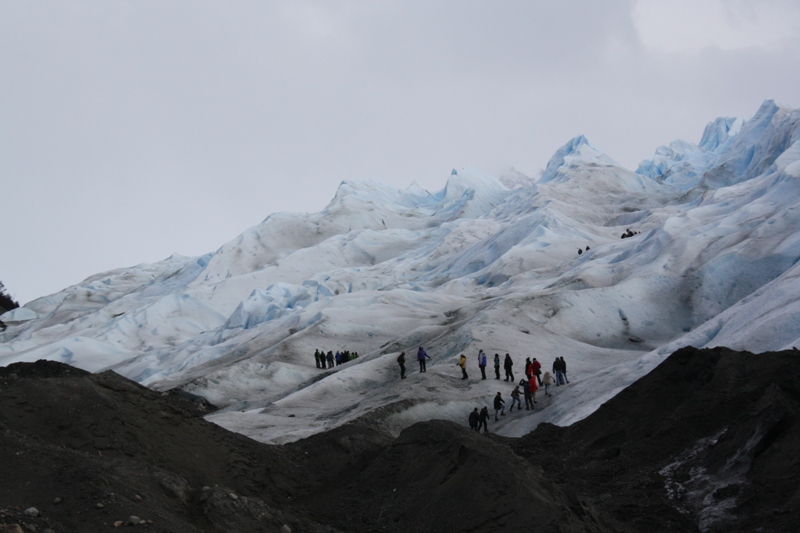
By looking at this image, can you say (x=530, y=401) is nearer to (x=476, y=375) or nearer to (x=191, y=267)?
(x=476, y=375)

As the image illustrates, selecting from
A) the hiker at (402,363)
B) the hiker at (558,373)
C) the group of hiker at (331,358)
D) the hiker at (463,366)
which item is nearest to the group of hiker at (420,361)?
the hiker at (402,363)

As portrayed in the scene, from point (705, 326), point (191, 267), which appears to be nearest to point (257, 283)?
point (191, 267)

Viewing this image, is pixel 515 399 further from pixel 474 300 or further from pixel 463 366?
pixel 474 300

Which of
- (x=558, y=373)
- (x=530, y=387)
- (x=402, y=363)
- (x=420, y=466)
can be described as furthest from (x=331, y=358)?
(x=420, y=466)

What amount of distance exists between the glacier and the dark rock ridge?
3.80m

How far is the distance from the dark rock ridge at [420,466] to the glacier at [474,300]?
12.5ft

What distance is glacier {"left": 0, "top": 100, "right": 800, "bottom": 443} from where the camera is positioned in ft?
75.6

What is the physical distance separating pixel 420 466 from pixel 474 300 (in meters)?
25.9

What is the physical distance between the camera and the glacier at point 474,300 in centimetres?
2303

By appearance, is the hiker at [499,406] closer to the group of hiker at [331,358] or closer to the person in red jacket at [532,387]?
the person in red jacket at [532,387]

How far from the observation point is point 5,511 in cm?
893

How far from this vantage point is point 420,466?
14.3 m

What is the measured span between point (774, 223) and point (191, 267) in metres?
60.4

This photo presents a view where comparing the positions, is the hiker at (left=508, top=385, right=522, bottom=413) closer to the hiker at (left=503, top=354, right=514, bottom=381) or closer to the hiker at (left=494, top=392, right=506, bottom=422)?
the hiker at (left=494, top=392, right=506, bottom=422)
